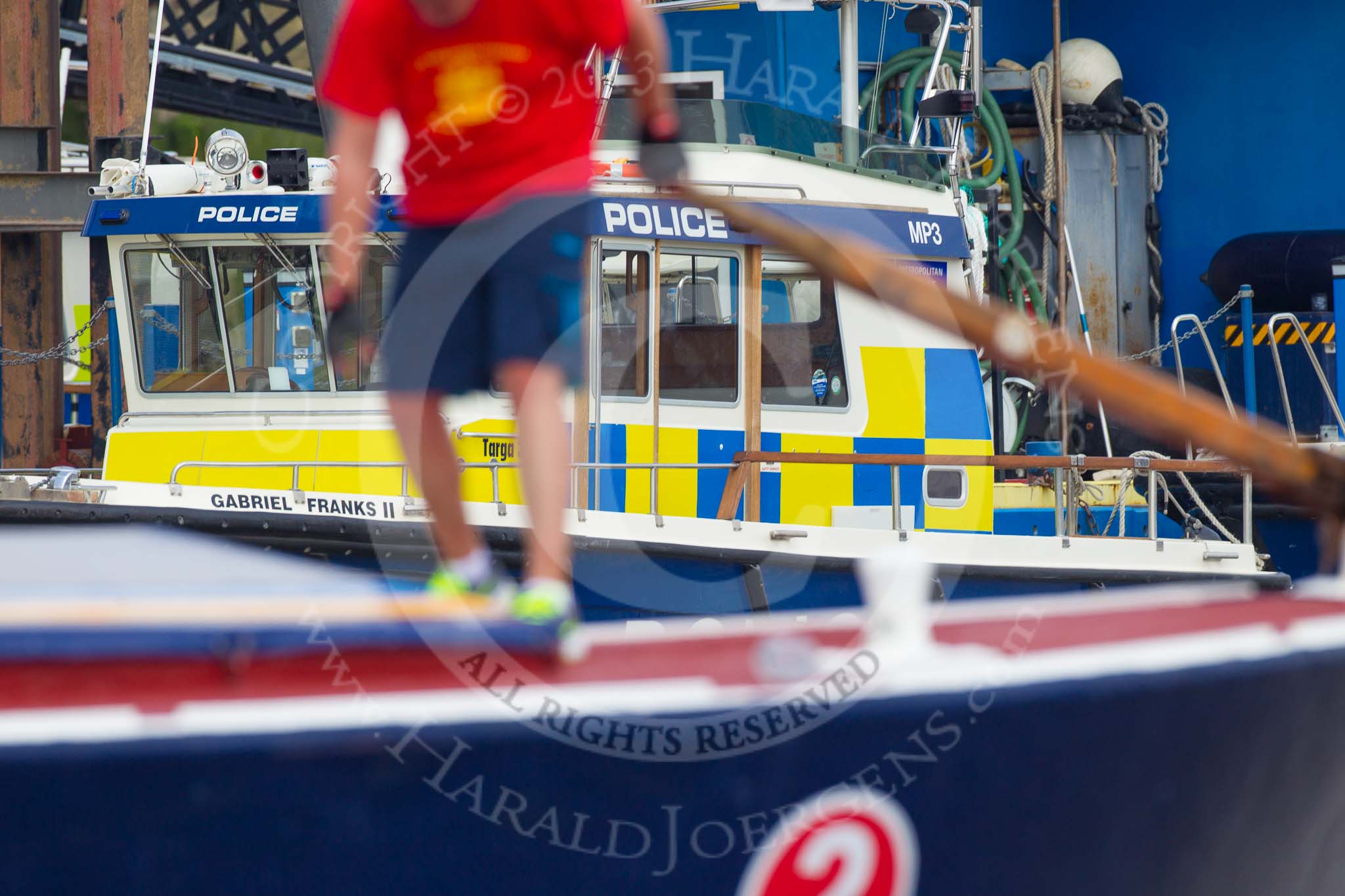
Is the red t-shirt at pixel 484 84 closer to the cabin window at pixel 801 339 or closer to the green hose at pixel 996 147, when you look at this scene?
the cabin window at pixel 801 339

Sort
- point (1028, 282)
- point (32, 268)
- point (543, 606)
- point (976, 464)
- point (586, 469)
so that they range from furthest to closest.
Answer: point (1028, 282)
point (32, 268)
point (586, 469)
point (976, 464)
point (543, 606)

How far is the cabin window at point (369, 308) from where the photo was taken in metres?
6.11

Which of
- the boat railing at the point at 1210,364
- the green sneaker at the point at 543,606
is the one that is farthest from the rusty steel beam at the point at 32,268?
the green sneaker at the point at 543,606

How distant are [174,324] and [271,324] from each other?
436 mm

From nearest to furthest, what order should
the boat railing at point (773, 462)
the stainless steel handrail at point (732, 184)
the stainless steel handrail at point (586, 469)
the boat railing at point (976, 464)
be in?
the stainless steel handrail at point (586, 469), the boat railing at point (773, 462), the boat railing at point (976, 464), the stainless steel handrail at point (732, 184)

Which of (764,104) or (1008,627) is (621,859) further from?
(764,104)

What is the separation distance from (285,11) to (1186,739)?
17922 millimetres

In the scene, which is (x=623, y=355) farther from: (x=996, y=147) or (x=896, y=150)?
(x=996, y=147)

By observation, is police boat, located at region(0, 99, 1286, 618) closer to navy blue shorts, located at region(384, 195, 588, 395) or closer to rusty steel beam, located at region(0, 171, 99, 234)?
rusty steel beam, located at region(0, 171, 99, 234)

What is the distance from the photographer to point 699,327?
6.05m

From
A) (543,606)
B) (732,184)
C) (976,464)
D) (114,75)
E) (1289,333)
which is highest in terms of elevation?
(114,75)

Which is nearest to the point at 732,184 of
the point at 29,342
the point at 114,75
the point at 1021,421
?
the point at 114,75

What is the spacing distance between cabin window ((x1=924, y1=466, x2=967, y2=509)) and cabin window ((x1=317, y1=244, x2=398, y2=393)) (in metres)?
2.37

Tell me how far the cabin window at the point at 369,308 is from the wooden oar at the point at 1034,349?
366 cm
